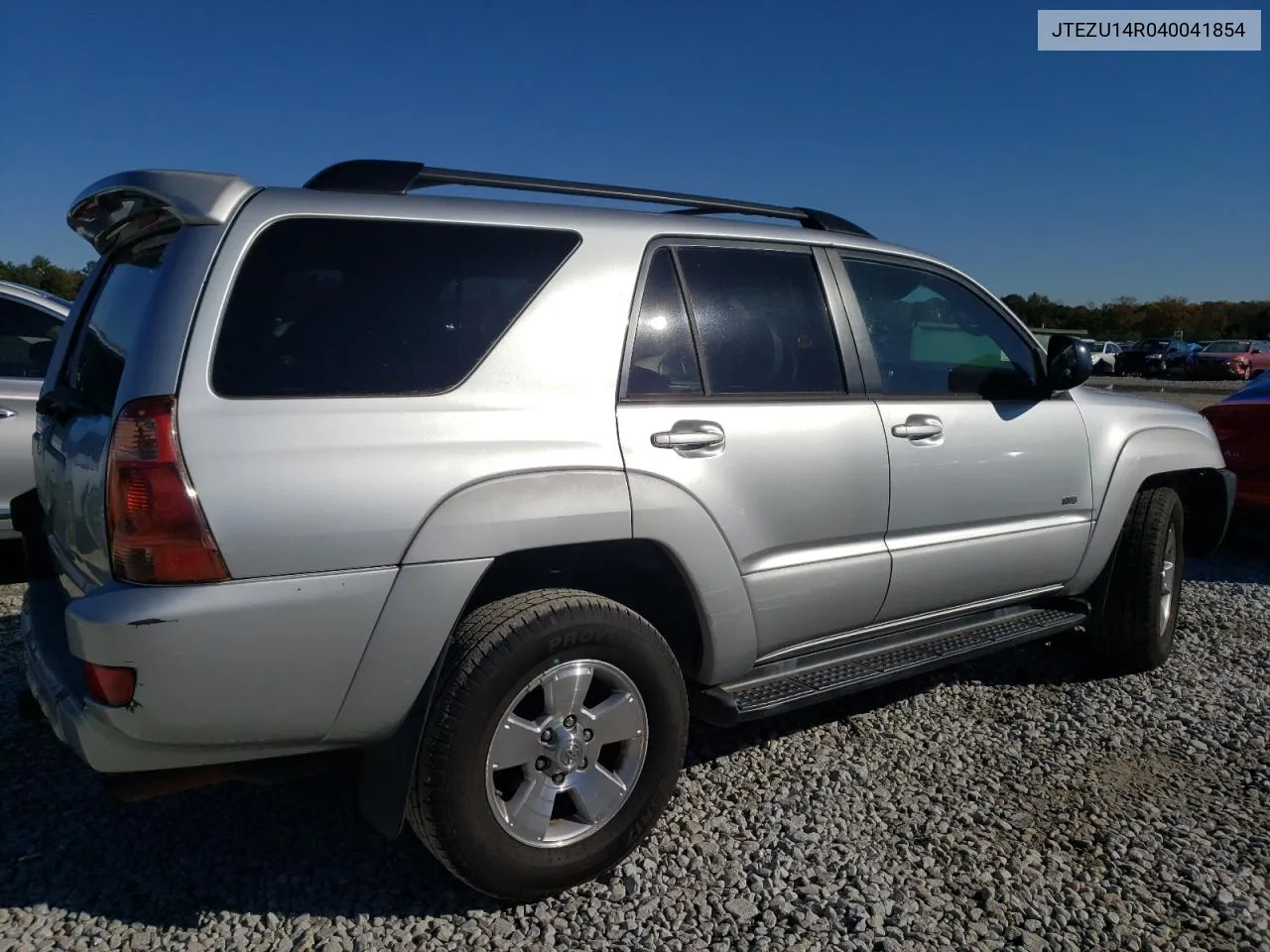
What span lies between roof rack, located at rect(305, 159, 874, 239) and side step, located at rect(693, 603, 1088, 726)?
58.5 inches

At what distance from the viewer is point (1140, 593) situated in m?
4.16

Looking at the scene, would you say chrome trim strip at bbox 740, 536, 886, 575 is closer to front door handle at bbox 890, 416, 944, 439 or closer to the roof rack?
front door handle at bbox 890, 416, 944, 439

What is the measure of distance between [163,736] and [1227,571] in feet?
21.4

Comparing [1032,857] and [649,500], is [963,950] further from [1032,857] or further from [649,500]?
[649,500]

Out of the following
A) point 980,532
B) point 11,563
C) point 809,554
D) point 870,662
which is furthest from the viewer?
point 11,563

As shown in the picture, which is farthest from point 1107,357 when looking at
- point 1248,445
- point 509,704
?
point 509,704

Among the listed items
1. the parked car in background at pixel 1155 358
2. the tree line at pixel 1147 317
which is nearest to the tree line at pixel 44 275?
the parked car in background at pixel 1155 358

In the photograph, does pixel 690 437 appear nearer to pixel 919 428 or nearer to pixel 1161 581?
pixel 919 428

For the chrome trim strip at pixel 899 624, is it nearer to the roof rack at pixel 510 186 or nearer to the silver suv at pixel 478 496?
the silver suv at pixel 478 496

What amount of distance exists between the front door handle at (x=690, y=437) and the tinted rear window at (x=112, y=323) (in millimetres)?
1302

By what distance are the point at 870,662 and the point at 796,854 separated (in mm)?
717

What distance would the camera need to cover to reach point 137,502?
2076mm

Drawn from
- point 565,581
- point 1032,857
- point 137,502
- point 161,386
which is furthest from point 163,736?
point 1032,857

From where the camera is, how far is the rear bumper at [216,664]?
80.7 inches
